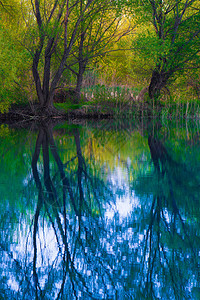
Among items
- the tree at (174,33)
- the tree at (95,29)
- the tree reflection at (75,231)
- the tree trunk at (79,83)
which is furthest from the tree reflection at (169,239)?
the tree trunk at (79,83)

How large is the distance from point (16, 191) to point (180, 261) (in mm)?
2280

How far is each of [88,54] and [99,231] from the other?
53.4ft

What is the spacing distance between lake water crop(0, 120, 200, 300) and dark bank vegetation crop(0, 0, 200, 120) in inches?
427

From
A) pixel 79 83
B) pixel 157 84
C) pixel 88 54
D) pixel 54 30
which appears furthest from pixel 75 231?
pixel 157 84

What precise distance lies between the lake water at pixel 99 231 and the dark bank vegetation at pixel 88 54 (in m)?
10.9

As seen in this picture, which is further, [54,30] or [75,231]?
[54,30]

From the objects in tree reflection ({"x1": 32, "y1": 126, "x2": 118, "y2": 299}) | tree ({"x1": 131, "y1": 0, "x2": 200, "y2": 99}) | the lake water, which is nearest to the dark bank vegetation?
tree ({"x1": 131, "y1": 0, "x2": 200, "y2": 99})

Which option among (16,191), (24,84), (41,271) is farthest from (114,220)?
(24,84)

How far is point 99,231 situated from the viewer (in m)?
2.68

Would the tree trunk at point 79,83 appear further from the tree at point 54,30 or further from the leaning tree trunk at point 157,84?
the leaning tree trunk at point 157,84

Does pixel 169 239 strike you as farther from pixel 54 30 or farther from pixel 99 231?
pixel 54 30

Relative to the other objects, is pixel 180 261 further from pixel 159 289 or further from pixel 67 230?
pixel 67 230

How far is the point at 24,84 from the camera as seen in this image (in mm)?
17766

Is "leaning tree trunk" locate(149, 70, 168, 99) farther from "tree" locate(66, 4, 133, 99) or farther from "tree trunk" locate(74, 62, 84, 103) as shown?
"tree trunk" locate(74, 62, 84, 103)
